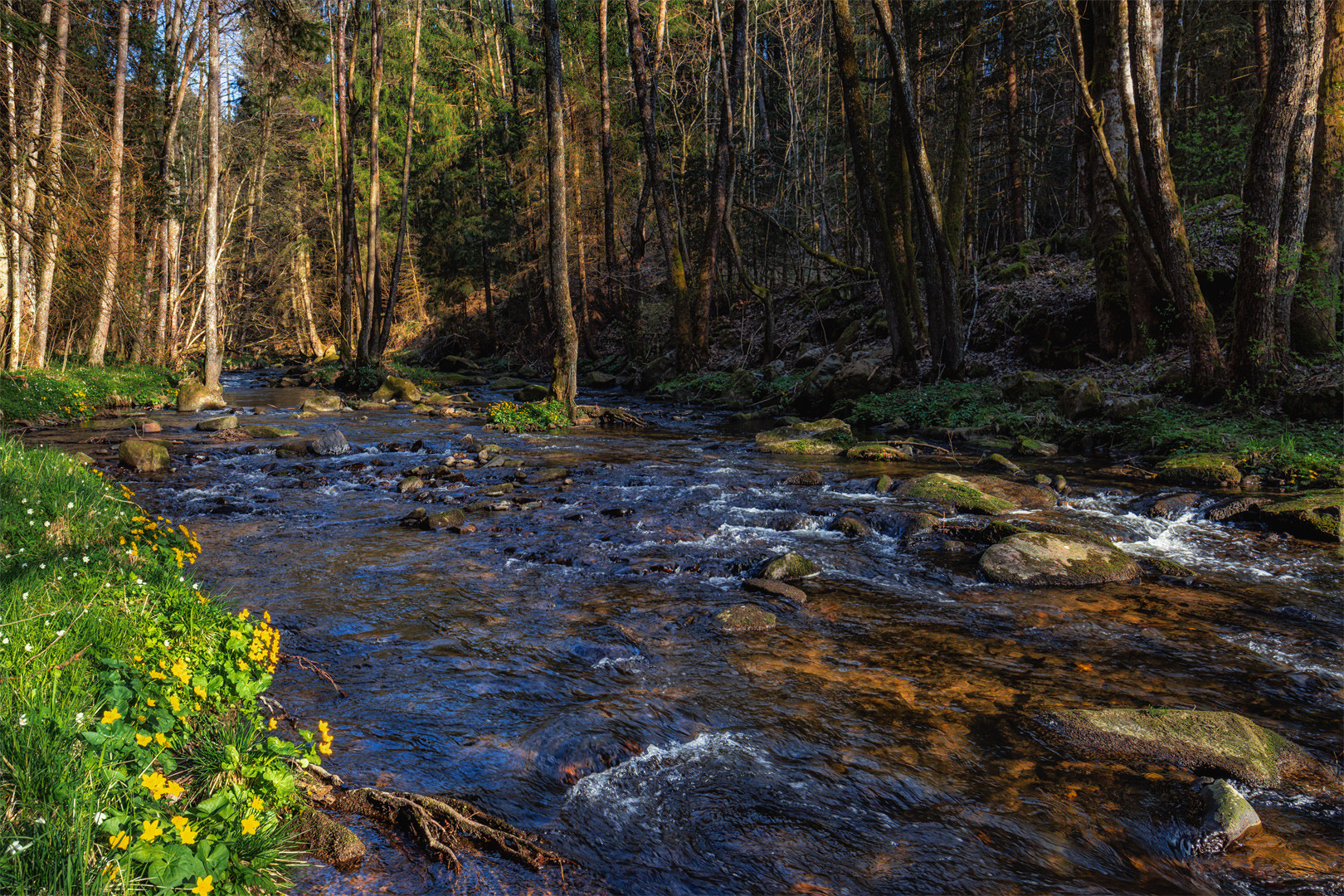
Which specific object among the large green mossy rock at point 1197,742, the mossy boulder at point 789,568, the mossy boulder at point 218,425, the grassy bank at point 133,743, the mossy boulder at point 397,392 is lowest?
the large green mossy rock at point 1197,742

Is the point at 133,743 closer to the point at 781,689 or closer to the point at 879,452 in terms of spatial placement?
the point at 781,689

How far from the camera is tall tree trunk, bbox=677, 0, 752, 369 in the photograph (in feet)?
60.1

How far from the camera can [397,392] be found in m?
20.7

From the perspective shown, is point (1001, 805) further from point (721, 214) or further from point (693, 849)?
point (721, 214)

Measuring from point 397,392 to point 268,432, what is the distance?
7619 mm

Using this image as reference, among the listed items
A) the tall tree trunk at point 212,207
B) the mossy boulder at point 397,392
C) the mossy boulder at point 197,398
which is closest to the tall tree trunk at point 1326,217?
the mossy boulder at point 397,392

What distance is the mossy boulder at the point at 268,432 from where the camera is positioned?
43.0 ft

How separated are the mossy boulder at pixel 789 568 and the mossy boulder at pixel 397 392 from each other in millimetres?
15849

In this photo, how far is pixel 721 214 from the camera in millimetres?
19703

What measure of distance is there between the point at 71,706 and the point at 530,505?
6.27m

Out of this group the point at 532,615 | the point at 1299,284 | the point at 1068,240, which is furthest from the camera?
the point at 1068,240

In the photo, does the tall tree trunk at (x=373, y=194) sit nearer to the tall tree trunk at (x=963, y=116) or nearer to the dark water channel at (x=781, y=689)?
the dark water channel at (x=781, y=689)

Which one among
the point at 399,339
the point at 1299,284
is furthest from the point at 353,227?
the point at 1299,284

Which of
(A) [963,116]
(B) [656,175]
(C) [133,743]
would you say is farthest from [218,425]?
(A) [963,116]
